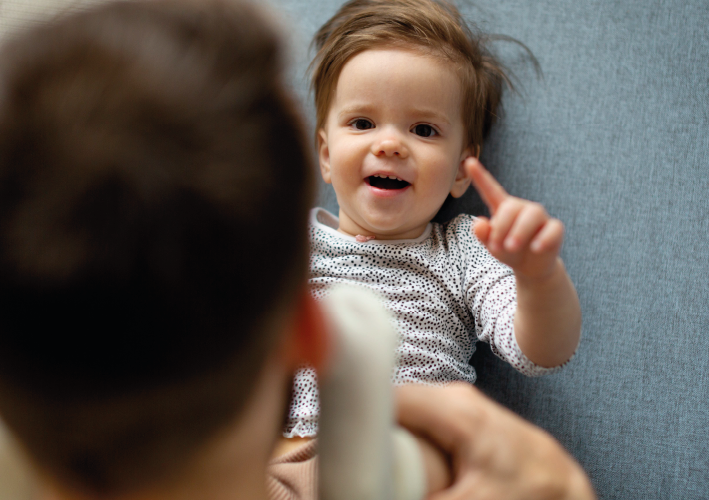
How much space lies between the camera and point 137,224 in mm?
308

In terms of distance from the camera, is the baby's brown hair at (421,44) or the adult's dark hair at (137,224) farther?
the baby's brown hair at (421,44)

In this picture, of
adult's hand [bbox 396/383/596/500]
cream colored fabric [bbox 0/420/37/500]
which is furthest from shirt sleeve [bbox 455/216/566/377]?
cream colored fabric [bbox 0/420/37/500]

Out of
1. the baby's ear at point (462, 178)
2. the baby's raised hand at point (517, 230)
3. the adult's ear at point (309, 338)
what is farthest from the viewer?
the baby's ear at point (462, 178)

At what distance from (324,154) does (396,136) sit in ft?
0.75

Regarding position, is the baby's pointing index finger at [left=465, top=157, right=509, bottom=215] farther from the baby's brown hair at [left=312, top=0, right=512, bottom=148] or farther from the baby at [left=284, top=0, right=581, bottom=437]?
the baby's brown hair at [left=312, top=0, right=512, bottom=148]

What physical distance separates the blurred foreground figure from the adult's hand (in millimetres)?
211

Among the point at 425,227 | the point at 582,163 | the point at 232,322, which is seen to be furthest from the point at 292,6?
the point at 232,322

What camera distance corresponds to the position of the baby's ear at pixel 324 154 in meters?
1.19

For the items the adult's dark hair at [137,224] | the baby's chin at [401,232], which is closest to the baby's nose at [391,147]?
the baby's chin at [401,232]

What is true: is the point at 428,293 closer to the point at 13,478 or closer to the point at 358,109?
the point at 358,109

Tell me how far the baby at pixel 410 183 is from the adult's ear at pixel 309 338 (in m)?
0.53

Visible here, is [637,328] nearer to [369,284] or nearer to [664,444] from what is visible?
[664,444]

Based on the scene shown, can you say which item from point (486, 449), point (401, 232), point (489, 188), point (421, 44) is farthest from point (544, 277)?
point (421, 44)

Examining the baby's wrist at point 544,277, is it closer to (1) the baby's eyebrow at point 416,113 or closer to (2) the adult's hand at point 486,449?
(2) the adult's hand at point 486,449
